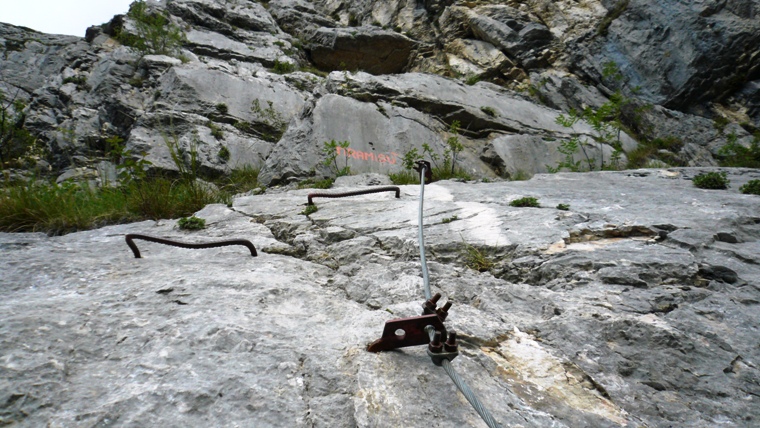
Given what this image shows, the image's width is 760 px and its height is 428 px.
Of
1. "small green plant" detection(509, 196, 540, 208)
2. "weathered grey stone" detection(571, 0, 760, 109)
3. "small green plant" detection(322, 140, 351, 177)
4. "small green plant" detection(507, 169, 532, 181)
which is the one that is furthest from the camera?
"weathered grey stone" detection(571, 0, 760, 109)

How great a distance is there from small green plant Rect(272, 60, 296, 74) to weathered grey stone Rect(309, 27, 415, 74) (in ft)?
11.3

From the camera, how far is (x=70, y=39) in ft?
61.1

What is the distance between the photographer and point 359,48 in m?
17.1

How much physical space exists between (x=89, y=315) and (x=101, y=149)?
37.0 feet

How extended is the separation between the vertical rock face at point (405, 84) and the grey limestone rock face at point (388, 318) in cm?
419

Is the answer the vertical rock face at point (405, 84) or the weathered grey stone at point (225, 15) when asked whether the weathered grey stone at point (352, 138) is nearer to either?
the vertical rock face at point (405, 84)

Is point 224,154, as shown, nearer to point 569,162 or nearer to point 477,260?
point 477,260

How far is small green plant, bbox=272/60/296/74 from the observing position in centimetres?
1340

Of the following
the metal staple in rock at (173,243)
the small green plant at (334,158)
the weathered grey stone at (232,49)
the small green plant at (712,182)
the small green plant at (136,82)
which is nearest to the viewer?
the metal staple in rock at (173,243)

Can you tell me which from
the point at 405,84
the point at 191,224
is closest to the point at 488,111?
the point at 405,84

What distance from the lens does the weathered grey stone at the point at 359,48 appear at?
16797mm

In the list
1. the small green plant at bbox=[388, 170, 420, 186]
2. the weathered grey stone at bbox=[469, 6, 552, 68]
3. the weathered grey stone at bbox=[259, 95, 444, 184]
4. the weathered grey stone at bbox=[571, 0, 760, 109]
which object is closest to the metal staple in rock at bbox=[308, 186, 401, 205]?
the small green plant at bbox=[388, 170, 420, 186]

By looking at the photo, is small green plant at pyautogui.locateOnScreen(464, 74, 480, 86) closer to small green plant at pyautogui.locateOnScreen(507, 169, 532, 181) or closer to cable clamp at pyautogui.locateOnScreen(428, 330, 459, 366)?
small green plant at pyautogui.locateOnScreen(507, 169, 532, 181)

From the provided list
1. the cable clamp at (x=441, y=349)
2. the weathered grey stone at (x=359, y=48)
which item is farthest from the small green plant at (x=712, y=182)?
the weathered grey stone at (x=359, y=48)
